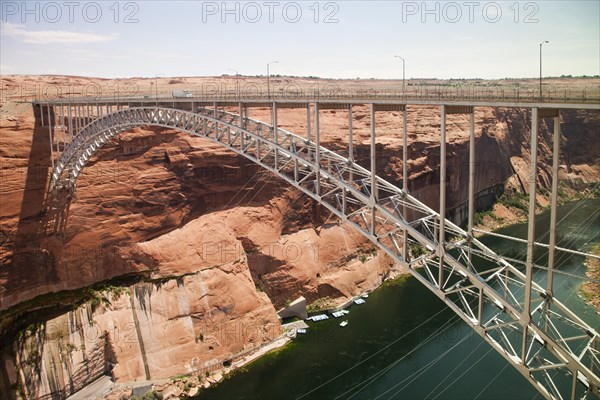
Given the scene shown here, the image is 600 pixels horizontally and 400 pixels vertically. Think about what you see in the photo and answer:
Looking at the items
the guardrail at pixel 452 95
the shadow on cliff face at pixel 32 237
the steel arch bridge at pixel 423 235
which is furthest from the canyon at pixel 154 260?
the guardrail at pixel 452 95

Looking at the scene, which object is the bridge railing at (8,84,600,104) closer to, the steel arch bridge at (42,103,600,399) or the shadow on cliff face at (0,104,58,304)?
the steel arch bridge at (42,103,600,399)

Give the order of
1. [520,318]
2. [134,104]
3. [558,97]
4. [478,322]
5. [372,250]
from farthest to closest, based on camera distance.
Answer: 1. [372,250]
2. [134,104]
3. [478,322]
4. [520,318]
5. [558,97]

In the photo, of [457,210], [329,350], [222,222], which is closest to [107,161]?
[222,222]

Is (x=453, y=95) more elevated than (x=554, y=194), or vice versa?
(x=453, y=95)

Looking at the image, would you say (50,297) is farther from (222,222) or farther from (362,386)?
(362,386)

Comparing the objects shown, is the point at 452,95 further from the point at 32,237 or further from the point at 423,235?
the point at 32,237

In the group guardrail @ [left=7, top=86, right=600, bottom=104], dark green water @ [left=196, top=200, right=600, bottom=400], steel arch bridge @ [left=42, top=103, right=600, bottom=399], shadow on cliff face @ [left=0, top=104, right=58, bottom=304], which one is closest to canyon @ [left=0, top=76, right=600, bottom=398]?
shadow on cliff face @ [left=0, top=104, right=58, bottom=304]

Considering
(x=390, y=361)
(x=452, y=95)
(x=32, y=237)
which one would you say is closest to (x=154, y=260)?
(x=32, y=237)
